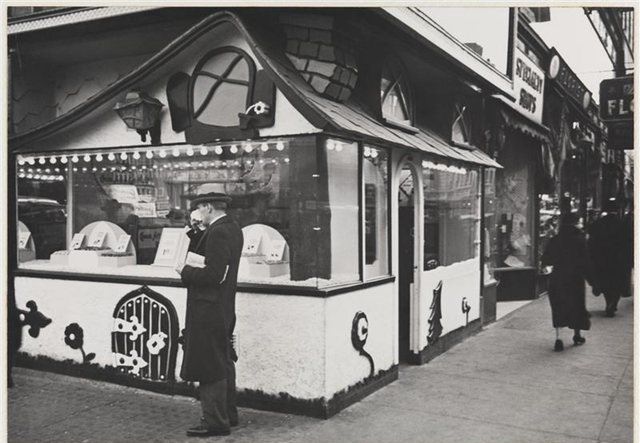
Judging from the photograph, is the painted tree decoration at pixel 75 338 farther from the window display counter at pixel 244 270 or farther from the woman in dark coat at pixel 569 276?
the woman in dark coat at pixel 569 276

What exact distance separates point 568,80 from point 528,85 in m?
2.84

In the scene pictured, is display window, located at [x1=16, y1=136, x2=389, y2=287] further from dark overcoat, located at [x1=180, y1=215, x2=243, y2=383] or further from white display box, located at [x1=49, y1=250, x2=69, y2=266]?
dark overcoat, located at [x1=180, y1=215, x2=243, y2=383]

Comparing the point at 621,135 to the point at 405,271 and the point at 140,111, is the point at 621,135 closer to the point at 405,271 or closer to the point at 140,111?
the point at 405,271

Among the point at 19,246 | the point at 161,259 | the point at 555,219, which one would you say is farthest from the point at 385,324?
the point at 555,219

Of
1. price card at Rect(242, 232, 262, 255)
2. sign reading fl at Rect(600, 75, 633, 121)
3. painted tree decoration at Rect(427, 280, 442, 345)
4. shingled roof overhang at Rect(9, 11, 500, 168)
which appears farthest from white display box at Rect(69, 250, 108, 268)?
sign reading fl at Rect(600, 75, 633, 121)

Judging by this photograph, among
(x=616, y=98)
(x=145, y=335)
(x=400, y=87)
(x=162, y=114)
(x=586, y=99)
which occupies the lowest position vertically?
(x=145, y=335)

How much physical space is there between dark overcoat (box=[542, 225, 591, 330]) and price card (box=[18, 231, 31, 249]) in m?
6.13

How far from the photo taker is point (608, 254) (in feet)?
35.0

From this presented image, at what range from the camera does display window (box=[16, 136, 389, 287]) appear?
5643mm

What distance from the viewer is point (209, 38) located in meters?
5.73

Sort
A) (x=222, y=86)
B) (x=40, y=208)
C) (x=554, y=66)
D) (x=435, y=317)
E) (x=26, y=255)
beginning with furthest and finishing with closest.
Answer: (x=554, y=66) < (x=435, y=317) < (x=40, y=208) < (x=26, y=255) < (x=222, y=86)

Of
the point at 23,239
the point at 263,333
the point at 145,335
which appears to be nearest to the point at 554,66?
the point at 263,333

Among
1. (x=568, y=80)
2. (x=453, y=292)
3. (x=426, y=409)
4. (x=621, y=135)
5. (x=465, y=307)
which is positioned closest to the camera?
(x=426, y=409)

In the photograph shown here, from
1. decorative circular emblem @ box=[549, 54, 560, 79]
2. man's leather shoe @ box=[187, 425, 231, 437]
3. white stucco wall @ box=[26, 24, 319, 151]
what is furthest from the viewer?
decorative circular emblem @ box=[549, 54, 560, 79]
